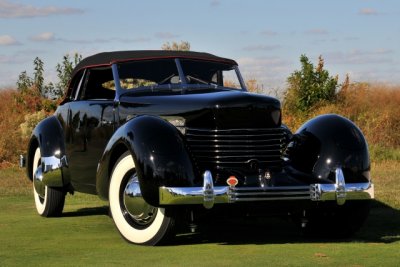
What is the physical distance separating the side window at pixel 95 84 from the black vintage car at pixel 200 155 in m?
0.34

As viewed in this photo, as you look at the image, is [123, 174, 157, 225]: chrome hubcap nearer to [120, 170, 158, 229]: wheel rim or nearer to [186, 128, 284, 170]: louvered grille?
[120, 170, 158, 229]: wheel rim

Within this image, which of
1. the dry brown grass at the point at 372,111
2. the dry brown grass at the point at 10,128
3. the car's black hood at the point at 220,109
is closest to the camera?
the car's black hood at the point at 220,109

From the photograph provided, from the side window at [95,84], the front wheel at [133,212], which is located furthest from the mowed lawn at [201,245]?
the side window at [95,84]

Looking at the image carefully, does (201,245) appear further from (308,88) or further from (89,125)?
(308,88)

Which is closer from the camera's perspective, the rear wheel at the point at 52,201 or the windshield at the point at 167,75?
the windshield at the point at 167,75

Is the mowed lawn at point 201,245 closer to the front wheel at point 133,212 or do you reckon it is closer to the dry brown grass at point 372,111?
the front wheel at point 133,212

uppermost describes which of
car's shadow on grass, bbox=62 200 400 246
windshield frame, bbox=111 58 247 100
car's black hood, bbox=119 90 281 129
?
windshield frame, bbox=111 58 247 100

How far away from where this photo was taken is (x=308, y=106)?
27.2m

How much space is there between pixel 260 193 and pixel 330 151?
116 centimetres

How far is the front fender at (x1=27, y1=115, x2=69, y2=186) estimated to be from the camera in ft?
34.7

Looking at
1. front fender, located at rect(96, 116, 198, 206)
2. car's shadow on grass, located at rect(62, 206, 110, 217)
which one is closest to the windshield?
front fender, located at rect(96, 116, 198, 206)

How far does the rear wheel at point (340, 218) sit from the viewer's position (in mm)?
8648

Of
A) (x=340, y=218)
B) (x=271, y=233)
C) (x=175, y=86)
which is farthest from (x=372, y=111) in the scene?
(x=340, y=218)

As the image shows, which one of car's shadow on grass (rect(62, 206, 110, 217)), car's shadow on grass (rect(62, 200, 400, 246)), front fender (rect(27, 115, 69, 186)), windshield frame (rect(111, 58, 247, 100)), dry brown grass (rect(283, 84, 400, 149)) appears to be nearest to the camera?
car's shadow on grass (rect(62, 200, 400, 246))
